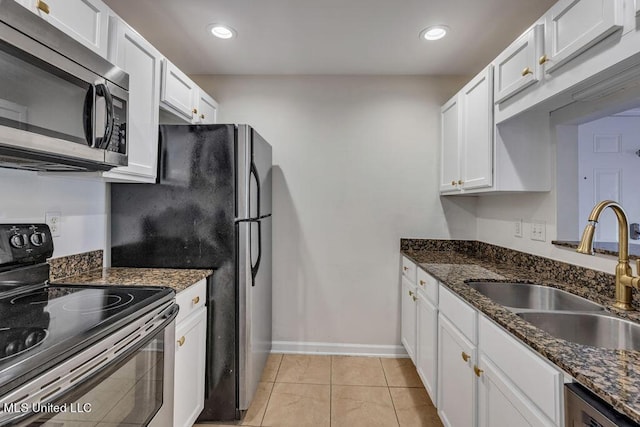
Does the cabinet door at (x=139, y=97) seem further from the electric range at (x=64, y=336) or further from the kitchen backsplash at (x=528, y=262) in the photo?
the kitchen backsplash at (x=528, y=262)

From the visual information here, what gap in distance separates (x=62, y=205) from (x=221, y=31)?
56.7 inches

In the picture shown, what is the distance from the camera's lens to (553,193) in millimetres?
1776

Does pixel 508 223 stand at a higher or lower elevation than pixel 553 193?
lower

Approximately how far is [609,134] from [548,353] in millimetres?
1678

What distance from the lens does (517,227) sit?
211cm

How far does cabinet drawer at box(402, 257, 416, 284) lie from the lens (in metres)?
2.33

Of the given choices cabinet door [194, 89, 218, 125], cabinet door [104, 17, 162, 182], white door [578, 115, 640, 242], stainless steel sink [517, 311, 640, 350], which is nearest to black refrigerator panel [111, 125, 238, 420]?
cabinet door [104, 17, 162, 182]

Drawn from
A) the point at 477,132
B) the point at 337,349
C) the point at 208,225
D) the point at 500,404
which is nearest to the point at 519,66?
the point at 477,132

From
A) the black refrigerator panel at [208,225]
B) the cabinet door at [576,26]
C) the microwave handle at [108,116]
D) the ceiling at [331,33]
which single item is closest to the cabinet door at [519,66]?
the cabinet door at [576,26]

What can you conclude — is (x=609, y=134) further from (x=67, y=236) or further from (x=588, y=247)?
(x=67, y=236)

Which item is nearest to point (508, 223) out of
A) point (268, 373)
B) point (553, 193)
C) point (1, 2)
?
point (553, 193)

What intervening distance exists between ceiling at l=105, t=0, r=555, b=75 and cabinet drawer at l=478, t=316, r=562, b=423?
5.83 ft

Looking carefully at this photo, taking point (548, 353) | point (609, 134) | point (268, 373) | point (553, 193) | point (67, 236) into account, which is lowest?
point (268, 373)

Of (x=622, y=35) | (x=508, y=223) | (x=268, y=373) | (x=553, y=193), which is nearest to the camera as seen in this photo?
(x=622, y=35)
